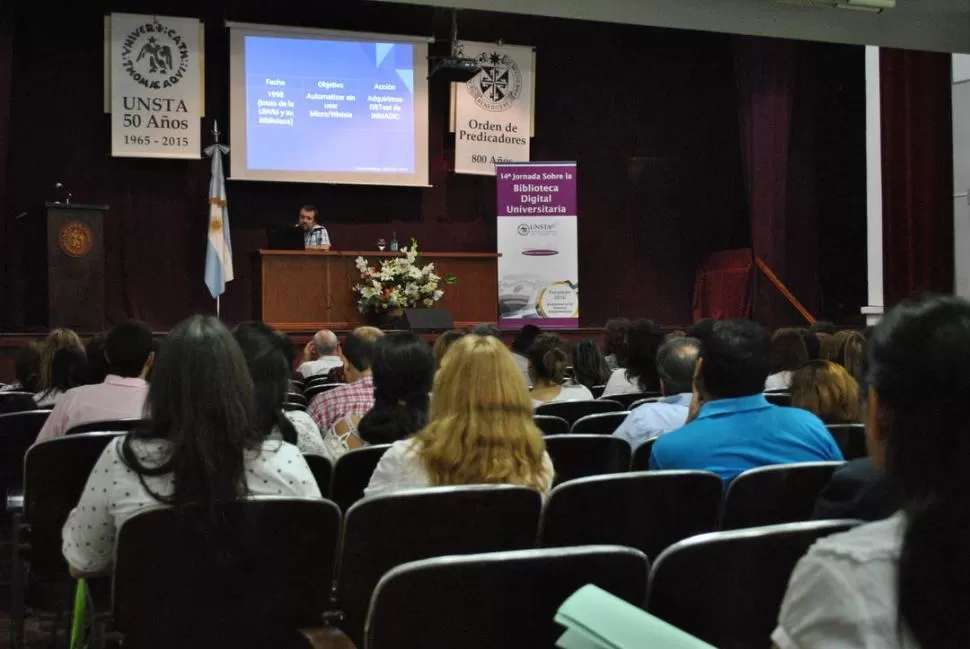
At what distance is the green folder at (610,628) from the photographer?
0.81m

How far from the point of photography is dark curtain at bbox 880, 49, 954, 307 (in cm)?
901

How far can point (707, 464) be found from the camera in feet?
8.41

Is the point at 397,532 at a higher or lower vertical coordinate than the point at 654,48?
lower

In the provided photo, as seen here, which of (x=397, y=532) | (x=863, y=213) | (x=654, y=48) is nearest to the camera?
A: (x=397, y=532)

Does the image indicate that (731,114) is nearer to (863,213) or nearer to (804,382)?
(863,213)

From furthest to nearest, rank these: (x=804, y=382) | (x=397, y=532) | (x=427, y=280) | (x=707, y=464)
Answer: (x=427, y=280), (x=804, y=382), (x=707, y=464), (x=397, y=532)

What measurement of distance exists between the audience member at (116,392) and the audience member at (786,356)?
278cm

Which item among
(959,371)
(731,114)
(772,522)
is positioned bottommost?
(772,522)

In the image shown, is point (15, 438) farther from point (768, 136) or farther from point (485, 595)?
point (768, 136)

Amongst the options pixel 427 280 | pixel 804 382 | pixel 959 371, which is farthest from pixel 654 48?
pixel 959 371

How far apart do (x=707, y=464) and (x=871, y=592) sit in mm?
1646

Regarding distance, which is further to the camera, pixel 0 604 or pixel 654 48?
pixel 654 48

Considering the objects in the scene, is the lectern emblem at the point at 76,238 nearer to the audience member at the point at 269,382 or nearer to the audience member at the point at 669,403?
the audience member at the point at 669,403

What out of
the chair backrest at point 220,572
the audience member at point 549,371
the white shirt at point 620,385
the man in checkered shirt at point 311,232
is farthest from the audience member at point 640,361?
the man in checkered shirt at point 311,232
